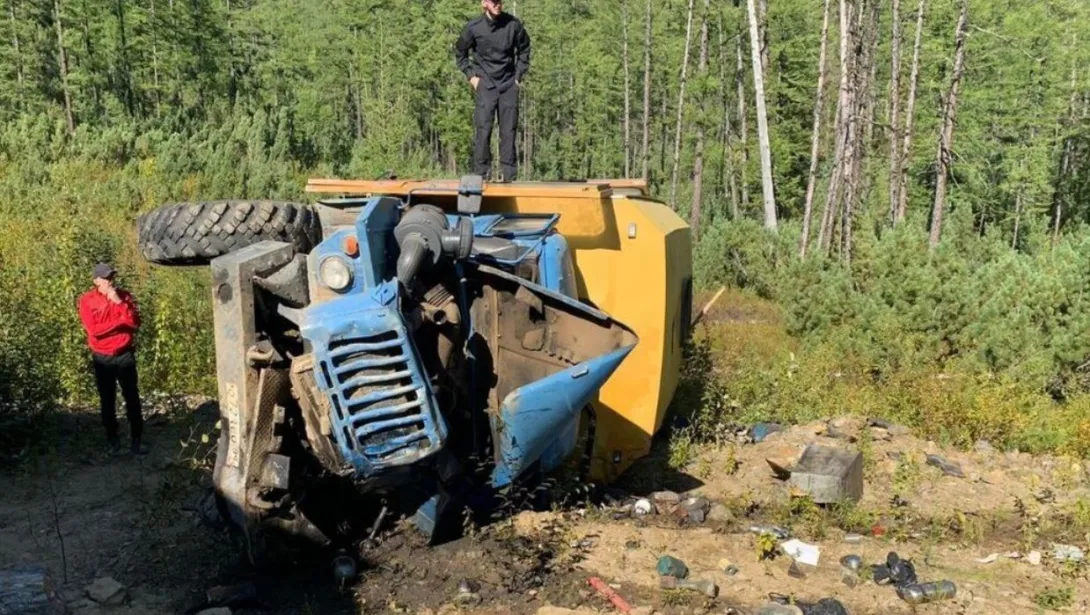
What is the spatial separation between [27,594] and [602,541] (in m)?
3.08

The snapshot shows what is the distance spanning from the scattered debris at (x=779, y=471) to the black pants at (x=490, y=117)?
11.0 ft

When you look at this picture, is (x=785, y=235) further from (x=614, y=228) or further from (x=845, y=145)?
(x=614, y=228)

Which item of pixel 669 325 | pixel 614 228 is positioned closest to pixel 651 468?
→ pixel 669 325

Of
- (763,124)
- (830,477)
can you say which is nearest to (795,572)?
(830,477)

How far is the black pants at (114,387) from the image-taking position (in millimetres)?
7172

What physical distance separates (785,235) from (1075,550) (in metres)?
13.7

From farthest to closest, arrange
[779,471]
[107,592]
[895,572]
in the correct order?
[779,471]
[895,572]
[107,592]

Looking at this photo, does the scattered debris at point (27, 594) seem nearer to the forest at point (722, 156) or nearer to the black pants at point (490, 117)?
the forest at point (722, 156)

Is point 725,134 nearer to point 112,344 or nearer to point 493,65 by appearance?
point 493,65

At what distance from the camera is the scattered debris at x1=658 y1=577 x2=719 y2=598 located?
4.91m

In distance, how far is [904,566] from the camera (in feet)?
17.3

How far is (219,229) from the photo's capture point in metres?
4.97

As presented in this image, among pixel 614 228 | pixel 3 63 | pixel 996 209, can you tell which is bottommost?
pixel 996 209

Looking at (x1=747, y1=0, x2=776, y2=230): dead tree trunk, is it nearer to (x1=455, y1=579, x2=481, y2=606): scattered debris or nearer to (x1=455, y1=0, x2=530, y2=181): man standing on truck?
(x1=455, y1=0, x2=530, y2=181): man standing on truck
